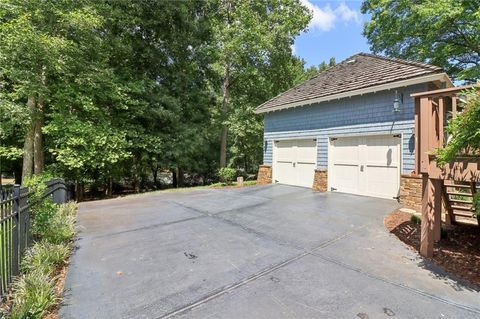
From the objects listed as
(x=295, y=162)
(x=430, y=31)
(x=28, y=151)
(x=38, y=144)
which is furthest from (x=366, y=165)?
(x=28, y=151)

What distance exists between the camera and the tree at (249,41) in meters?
16.3

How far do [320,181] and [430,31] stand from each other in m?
9.55

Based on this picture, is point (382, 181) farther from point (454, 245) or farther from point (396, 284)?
point (396, 284)

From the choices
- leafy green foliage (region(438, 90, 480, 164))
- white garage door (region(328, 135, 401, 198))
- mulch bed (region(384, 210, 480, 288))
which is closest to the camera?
leafy green foliage (region(438, 90, 480, 164))

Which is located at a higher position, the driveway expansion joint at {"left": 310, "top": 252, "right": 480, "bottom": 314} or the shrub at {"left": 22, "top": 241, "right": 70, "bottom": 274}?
the shrub at {"left": 22, "top": 241, "right": 70, "bottom": 274}

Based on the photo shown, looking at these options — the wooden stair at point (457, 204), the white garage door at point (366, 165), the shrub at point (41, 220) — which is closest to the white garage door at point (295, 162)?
the white garage door at point (366, 165)

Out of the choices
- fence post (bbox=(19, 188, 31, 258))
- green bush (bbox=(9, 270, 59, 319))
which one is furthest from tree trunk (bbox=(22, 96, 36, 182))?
green bush (bbox=(9, 270, 59, 319))

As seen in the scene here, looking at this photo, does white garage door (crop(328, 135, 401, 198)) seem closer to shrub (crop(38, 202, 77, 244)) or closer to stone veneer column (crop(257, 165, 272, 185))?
stone veneer column (crop(257, 165, 272, 185))

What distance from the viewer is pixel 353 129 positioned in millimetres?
9344

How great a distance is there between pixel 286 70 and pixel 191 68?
6.89 m

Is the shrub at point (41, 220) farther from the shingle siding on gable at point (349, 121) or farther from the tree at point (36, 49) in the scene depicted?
the shingle siding on gable at point (349, 121)

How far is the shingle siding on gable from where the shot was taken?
7.86 m

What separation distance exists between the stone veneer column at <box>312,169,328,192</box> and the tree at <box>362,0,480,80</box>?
766 centimetres

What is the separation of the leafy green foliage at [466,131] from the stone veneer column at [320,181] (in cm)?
661
